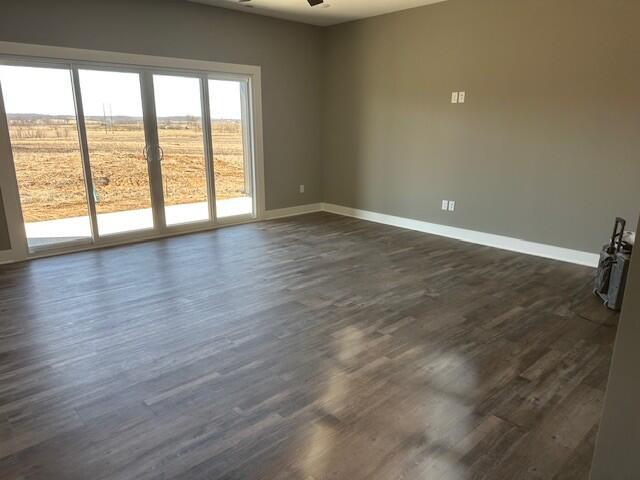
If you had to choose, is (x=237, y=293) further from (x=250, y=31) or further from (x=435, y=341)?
(x=250, y=31)

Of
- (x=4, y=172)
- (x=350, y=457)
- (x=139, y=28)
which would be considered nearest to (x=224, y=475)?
(x=350, y=457)

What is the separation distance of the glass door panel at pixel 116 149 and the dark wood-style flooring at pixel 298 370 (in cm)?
98

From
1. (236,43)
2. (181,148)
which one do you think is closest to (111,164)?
(181,148)

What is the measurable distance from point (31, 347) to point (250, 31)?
4.69m

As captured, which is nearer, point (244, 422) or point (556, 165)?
point (244, 422)

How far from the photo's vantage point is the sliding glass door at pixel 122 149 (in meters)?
4.41

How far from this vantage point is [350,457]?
1775 millimetres

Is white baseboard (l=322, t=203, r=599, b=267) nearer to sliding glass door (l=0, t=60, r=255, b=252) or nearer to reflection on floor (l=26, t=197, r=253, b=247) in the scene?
reflection on floor (l=26, t=197, r=253, b=247)

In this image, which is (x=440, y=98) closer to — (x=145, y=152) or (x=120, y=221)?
(x=145, y=152)

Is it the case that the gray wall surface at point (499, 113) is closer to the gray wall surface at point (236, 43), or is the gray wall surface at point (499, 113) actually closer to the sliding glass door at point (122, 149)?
the gray wall surface at point (236, 43)

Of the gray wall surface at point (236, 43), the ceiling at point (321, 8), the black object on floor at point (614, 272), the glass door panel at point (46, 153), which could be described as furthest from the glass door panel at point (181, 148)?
the black object on floor at point (614, 272)

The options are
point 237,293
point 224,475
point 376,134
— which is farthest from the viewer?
point 376,134

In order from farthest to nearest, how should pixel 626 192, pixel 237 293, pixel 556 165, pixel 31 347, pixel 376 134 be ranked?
1. pixel 376 134
2. pixel 556 165
3. pixel 626 192
4. pixel 237 293
5. pixel 31 347

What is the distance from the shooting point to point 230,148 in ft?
19.4
